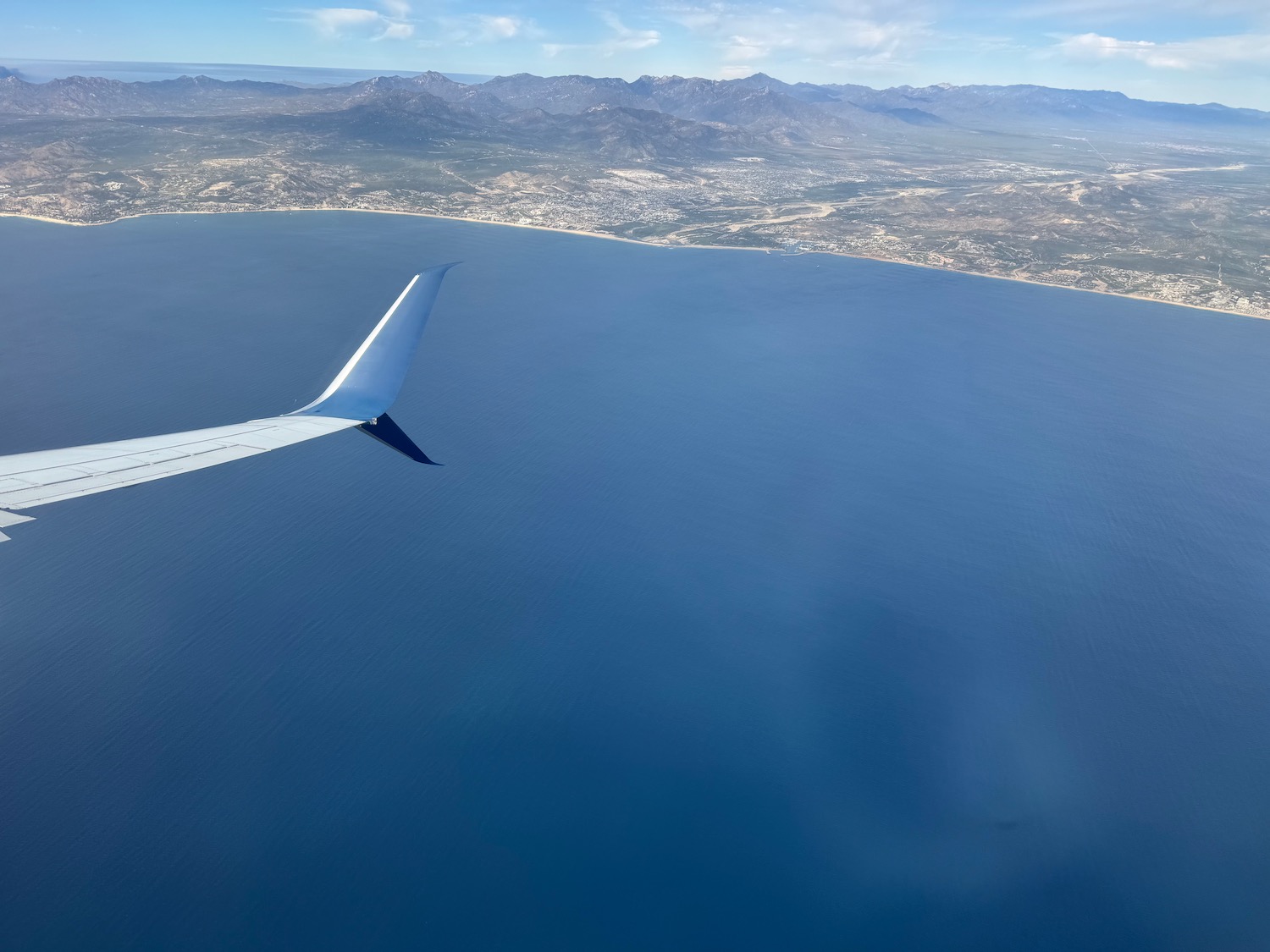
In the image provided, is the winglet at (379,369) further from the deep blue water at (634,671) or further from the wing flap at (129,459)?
the deep blue water at (634,671)

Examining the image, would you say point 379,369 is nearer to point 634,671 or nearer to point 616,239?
point 634,671

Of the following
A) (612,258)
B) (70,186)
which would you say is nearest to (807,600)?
(612,258)

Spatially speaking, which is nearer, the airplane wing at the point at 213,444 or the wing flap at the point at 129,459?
the wing flap at the point at 129,459

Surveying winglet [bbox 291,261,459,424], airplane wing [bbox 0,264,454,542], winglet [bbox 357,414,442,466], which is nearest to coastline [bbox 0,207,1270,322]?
winglet [bbox 291,261,459,424]

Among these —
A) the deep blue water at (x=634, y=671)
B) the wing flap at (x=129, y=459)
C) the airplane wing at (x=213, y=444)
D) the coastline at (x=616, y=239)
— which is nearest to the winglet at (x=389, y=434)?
the airplane wing at (x=213, y=444)

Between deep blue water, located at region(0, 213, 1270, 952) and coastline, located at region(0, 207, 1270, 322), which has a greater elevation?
coastline, located at region(0, 207, 1270, 322)

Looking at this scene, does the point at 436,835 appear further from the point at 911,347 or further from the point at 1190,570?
the point at 911,347

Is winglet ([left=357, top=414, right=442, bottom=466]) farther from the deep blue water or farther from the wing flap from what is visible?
the deep blue water
